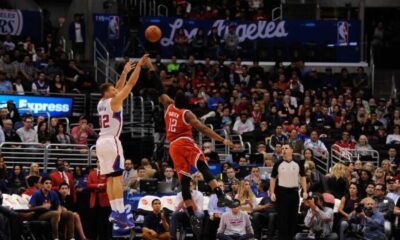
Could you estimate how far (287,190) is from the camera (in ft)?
79.6

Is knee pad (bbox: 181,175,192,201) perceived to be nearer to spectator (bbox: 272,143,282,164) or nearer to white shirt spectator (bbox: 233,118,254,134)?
spectator (bbox: 272,143,282,164)

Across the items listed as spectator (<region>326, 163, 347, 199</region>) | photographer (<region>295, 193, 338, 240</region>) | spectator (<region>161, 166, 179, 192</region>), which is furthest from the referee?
spectator (<region>161, 166, 179, 192</region>)

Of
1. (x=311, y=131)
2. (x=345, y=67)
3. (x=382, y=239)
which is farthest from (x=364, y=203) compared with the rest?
(x=345, y=67)

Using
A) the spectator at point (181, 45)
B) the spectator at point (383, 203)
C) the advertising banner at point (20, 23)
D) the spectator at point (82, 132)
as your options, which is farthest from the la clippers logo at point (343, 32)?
the spectator at point (383, 203)

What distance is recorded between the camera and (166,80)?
115ft

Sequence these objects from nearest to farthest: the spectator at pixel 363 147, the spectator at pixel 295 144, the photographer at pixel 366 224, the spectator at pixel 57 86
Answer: the photographer at pixel 366 224 < the spectator at pixel 295 144 < the spectator at pixel 363 147 < the spectator at pixel 57 86

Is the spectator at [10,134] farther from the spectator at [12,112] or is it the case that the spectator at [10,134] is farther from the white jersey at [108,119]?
the white jersey at [108,119]

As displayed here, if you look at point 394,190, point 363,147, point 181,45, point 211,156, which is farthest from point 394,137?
→ point 181,45

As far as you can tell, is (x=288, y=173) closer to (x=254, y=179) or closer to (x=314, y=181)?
(x=314, y=181)

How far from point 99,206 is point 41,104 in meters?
9.25

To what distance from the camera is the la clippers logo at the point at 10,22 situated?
126ft

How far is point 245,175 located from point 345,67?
12866mm

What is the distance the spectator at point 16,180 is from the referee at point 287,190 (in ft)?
20.1

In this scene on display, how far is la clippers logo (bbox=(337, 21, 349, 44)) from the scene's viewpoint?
134 feet
